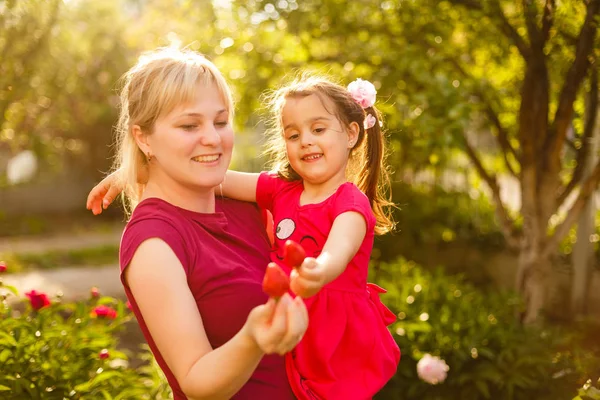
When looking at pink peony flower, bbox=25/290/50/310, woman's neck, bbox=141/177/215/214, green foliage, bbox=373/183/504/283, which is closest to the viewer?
woman's neck, bbox=141/177/215/214

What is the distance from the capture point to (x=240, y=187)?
2301 millimetres

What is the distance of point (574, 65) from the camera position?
3928mm

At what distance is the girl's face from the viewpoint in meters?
2.10

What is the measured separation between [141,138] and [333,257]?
0.64m

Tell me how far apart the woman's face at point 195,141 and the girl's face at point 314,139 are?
0.93 feet

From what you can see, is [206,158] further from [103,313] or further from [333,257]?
[103,313]

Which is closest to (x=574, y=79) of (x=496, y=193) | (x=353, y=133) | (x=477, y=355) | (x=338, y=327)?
(x=496, y=193)

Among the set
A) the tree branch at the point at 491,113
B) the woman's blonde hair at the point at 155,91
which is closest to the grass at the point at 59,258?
the tree branch at the point at 491,113

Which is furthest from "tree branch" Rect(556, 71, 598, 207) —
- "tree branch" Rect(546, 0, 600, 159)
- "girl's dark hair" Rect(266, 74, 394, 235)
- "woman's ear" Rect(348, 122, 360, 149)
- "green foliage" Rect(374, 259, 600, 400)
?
"woman's ear" Rect(348, 122, 360, 149)

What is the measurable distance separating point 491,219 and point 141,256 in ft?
19.4

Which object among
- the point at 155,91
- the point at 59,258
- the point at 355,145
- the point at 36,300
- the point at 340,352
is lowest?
the point at 59,258

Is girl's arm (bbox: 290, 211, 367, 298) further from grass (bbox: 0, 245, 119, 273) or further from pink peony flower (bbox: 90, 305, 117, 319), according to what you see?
grass (bbox: 0, 245, 119, 273)

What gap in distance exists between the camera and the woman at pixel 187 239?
157 centimetres

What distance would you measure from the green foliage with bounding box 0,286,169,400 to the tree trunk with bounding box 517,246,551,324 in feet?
8.89
